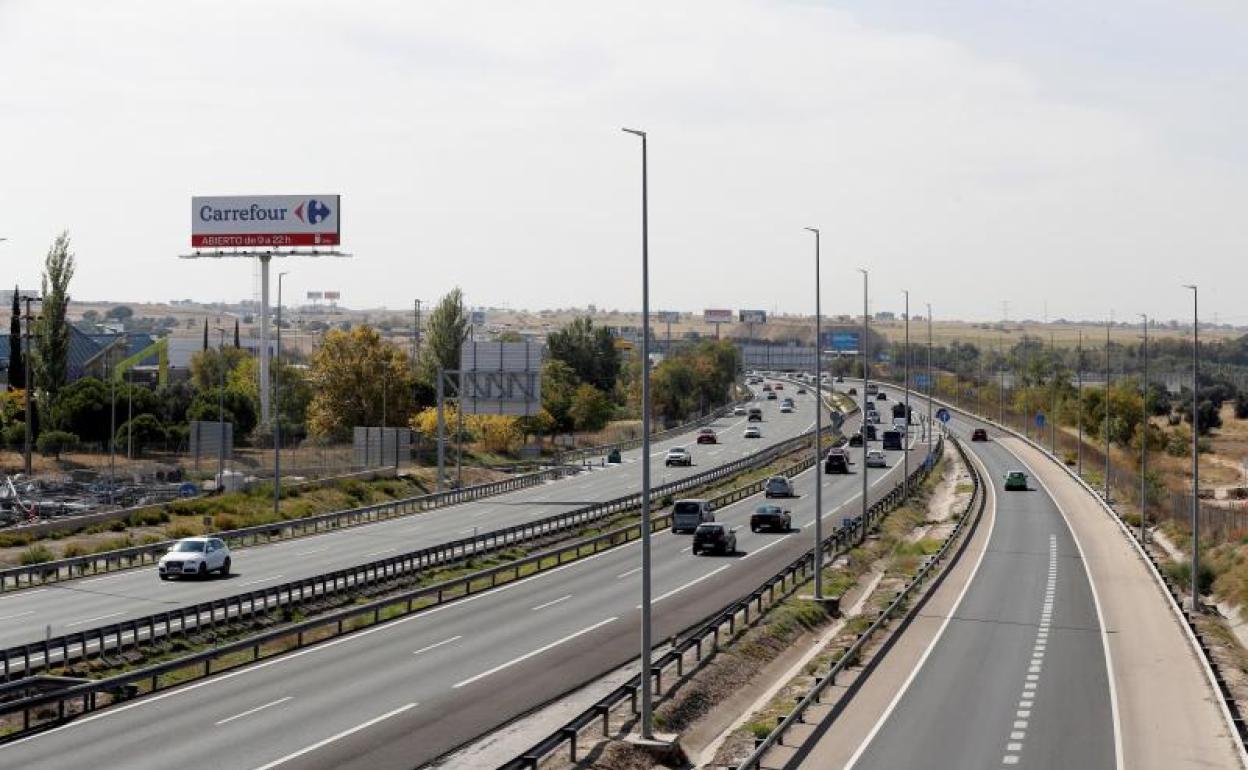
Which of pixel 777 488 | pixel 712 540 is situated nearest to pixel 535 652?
pixel 712 540

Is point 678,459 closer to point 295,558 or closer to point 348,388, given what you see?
point 348,388

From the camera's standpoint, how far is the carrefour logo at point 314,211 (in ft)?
380

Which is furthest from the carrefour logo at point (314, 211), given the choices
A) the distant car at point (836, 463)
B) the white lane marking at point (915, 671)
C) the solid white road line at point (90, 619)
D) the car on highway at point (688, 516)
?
the solid white road line at point (90, 619)

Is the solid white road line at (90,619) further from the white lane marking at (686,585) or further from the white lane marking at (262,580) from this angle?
the white lane marking at (686,585)

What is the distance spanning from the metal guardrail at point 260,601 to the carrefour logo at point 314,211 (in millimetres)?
51977

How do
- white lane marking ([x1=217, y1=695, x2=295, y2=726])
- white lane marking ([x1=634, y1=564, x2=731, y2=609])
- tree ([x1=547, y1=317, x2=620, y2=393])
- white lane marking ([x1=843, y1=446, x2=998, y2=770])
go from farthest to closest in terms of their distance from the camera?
tree ([x1=547, y1=317, x2=620, y2=393]), white lane marking ([x1=634, y1=564, x2=731, y2=609]), white lane marking ([x1=217, y1=695, x2=295, y2=726]), white lane marking ([x1=843, y1=446, x2=998, y2=770])

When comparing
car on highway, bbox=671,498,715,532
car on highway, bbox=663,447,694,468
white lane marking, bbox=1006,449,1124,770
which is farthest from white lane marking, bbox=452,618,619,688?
car on highway, bbox=663,447,694,468

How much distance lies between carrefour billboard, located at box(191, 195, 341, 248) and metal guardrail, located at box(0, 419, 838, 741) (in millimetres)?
63292

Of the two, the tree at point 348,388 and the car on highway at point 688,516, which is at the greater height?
the tree at point 348,388

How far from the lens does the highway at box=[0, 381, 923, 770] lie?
25172 millimetres

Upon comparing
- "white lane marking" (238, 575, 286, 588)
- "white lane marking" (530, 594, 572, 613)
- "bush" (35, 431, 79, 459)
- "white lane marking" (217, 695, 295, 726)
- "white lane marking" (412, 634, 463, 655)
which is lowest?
"white lane marking" (530, 594, 572, 613)

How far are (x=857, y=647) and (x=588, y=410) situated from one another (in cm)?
10040

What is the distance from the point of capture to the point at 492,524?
6950cm

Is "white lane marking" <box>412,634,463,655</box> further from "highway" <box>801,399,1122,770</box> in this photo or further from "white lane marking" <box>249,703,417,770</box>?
"highway" <box>801,399,1122,770</box>
